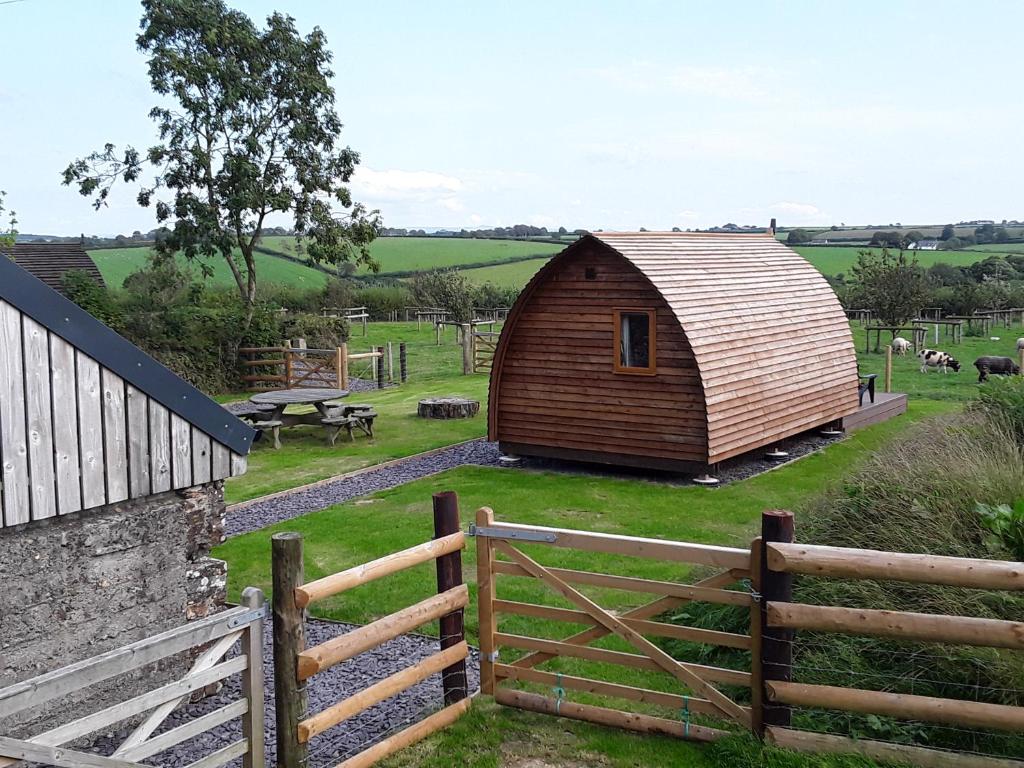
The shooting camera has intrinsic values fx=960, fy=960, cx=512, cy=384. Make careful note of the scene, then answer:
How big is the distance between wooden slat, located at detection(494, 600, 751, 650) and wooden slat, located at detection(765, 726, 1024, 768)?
1.88ft

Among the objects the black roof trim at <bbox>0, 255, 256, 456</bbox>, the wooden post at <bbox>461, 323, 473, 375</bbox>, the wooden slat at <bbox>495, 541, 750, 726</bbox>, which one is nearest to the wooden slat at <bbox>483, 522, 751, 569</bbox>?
the wooden slat at <bbox>495, 541, 750, 726</bbox>

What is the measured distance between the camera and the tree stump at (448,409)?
73.9ft

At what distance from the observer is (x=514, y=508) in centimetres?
1398

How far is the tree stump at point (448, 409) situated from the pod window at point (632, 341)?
23.5 feet

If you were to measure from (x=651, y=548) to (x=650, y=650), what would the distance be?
0.72 m

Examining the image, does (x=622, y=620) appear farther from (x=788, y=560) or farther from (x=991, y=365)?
(x=991, y=365)

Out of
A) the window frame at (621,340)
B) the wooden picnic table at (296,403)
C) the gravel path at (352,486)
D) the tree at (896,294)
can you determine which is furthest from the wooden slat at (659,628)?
the tree at (896,294)

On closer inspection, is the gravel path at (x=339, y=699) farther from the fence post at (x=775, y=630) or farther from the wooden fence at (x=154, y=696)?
the fence post at (x=775, y=630)

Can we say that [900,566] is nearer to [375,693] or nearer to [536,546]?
[375,693]

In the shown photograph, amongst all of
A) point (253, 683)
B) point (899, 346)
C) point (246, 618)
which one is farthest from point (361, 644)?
point (899, 346)

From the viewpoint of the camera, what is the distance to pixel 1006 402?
13305 mm

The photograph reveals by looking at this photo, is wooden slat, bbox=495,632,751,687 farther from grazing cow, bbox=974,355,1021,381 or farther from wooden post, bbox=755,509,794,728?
grazing cow, bbox=974,355,1021,381

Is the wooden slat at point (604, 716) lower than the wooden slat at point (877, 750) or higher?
lower

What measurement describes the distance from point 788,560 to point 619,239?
1132cm
